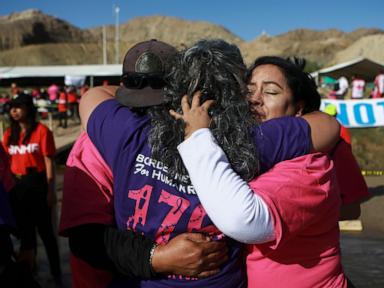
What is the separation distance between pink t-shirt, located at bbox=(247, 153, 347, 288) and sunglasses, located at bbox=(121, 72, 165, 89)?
16.8 inches

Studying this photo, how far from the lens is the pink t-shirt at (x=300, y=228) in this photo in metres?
1.43

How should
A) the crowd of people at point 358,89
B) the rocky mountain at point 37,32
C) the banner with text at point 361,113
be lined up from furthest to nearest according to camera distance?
the rocky mountain at point 37,32
the crowd of people at point 358,89
the banner with text at point 361,113

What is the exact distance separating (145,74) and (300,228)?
2.25ft

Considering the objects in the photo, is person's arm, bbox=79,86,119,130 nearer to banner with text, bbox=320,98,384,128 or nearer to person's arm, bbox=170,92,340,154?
person's arm, bbox=170,92,340,154

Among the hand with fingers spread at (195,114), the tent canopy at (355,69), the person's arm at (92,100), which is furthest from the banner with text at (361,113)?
the hand with fingers spread at (195,114)

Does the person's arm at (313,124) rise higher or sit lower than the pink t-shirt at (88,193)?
higher

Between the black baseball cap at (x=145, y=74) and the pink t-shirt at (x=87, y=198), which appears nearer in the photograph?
the black baseball cap at (x=145, y=74)

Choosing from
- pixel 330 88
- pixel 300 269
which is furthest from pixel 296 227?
pixel 330 88

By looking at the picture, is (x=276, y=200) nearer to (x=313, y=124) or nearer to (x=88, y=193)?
(x=313, y=124)

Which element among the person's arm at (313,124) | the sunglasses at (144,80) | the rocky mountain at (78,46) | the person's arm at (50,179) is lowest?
the person's arm at (50,179)

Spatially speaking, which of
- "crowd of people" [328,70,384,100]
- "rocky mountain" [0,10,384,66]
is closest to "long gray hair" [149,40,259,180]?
"crowd of people" [328,70,384,100]

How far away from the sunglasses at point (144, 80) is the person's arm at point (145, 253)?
1.57 feet

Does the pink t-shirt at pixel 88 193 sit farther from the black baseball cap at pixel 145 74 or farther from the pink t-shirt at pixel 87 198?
the black baseball cap at pixel 145 74

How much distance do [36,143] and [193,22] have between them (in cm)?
12037
